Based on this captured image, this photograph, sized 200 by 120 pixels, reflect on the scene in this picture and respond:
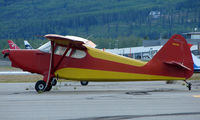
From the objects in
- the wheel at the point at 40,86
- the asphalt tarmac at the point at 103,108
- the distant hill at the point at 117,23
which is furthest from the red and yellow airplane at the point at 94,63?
the distant hill at the point at 117,23

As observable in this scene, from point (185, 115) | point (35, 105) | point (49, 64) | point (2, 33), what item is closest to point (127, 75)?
point (49, 64)

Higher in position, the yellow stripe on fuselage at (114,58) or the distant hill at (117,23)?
the distant hill at (117,23)

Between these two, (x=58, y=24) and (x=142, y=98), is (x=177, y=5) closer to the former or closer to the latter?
(x=58, y=24)

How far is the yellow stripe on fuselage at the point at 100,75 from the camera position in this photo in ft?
53.1

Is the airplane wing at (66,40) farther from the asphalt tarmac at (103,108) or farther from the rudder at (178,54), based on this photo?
the rudder at (178,54)

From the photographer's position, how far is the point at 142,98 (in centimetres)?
1331

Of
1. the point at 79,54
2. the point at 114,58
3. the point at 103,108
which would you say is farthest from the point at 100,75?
the point at 103,108

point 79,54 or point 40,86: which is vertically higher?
point 79,54

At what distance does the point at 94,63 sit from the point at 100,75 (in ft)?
1.71

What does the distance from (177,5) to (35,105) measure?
191 metres

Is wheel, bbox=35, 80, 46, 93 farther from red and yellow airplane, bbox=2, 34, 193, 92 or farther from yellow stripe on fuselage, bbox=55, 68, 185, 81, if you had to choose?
yellow stripe on fuselage, bbox=55, 68, 185, 81

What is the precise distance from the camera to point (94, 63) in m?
16.4

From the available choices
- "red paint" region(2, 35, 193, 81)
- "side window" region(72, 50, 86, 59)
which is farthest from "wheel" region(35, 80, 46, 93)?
"side window" region(72, 50, 86, 59)

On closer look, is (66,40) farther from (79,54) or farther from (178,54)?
(178,54)
